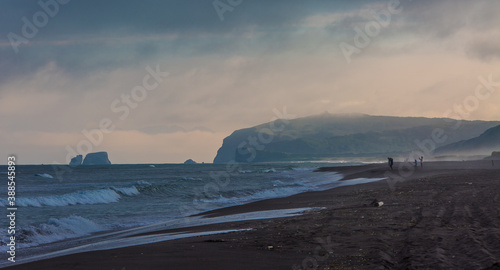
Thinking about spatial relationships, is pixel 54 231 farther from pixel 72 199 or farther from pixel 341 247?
pixel 72 199

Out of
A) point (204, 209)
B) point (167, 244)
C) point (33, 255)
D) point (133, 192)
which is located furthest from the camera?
point (133, 192)

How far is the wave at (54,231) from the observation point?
16.3 m

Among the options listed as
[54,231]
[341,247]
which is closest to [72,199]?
[54,231]

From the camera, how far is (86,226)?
1973 cm

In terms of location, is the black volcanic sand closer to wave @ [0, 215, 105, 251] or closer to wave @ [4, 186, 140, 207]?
wave @ [0, 215, 105, 251]

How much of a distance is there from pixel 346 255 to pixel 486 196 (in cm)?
1152

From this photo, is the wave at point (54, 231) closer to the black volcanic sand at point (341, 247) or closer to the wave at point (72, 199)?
the black volcanic sand at point (341, 247)

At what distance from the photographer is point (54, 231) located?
59.4ft

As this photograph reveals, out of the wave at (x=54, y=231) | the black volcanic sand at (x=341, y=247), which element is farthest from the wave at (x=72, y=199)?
the black volcanic sand at (x=341, y=247)

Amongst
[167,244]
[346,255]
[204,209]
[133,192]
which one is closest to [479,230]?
[346,255]

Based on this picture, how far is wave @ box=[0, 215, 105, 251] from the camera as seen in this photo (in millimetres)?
16297

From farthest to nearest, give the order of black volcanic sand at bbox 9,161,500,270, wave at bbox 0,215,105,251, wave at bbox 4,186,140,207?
wave at bbox 4,186,140,207 → wave at bbox 0,215,105,251 → black volcanic sand at bbox 9,161,500,270

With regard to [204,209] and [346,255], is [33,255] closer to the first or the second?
[346,255]

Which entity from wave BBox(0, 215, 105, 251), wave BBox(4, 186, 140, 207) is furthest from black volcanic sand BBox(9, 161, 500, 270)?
wave BBox(4, 186, 140, 207)
